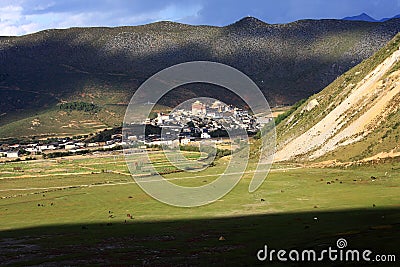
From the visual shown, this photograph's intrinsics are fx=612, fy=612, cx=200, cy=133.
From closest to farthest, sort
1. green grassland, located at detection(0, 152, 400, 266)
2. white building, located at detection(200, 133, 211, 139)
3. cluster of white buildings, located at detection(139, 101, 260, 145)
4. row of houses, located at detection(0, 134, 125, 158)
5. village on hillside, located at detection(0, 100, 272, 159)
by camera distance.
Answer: green grassland, located at detection(0, 152, 400, 266), village on hillside, located at detection(0, 100, 272, 159), row of houses, located at detection(0, 134, 125, 158), white building, located at detection(200, 133, 211, 139), cluster of white buildings, located at detection(139, 101, 260, 145)

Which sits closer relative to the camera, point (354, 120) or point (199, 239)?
point (199, 239)

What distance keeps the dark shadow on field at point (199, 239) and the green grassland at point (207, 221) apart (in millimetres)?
51

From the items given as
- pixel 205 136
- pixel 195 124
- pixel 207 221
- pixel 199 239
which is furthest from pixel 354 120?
pixel 195 124

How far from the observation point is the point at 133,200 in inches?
1993

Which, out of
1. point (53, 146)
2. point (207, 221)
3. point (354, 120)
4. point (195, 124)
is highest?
point (195, 124)

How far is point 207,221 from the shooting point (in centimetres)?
3709

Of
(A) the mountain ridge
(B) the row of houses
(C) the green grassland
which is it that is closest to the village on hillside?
(B) the row of houses

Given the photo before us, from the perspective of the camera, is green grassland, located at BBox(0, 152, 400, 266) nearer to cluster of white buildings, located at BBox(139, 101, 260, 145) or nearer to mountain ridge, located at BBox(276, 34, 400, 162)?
mountain ridge, located at BBox(276, 34, 400, 162)

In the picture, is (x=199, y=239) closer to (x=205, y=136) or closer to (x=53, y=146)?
(x=205, y=136)

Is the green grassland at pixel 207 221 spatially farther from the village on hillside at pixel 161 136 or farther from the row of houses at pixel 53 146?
the row of houses at pixel 53 146

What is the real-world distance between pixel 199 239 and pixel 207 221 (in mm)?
6721

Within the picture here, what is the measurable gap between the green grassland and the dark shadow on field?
5 cm

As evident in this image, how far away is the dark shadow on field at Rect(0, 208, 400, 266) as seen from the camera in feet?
83.1

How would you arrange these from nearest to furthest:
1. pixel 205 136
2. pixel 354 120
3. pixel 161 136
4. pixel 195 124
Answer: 1. pixel 354 120
2. pixel 205 136
3. pixel 161 136
4. pixel 195 124
